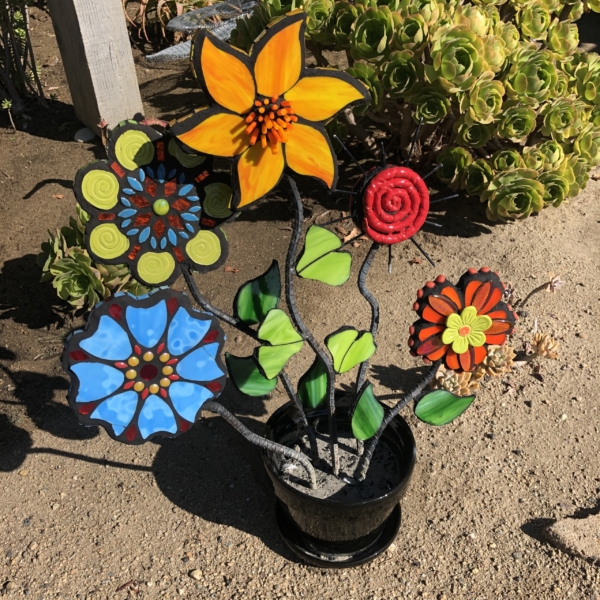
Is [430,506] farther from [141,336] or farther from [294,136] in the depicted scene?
[294,136]

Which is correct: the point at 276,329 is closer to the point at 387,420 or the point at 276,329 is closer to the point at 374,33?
the point at 387,420

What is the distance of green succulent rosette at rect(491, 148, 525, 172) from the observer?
2.93m

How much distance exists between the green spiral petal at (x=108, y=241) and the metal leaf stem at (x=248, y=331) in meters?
0.16

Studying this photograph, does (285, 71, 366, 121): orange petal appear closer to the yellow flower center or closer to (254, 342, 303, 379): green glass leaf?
the yellow flower center

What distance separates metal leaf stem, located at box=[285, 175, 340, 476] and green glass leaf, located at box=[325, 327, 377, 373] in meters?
0.05

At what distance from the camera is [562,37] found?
2.95m

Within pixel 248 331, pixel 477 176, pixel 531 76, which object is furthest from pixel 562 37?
pixel 248 331

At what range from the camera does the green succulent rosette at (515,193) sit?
2926mm

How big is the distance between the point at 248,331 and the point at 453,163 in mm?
1775

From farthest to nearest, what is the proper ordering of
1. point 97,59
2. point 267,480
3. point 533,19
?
point 97,59 < point 533,19 < point 267,480

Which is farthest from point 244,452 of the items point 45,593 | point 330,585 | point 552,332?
point 552,332

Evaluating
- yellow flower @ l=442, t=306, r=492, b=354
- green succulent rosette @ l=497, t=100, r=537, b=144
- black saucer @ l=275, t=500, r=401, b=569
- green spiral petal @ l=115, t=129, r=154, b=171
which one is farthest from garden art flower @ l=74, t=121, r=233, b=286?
green succulent rosette @ l=497, t=100, r=537, b=144

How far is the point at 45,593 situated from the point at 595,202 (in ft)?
9.92

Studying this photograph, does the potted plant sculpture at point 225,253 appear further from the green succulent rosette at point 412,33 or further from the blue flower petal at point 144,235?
Answer: the green succulent rosette at point 412,33
